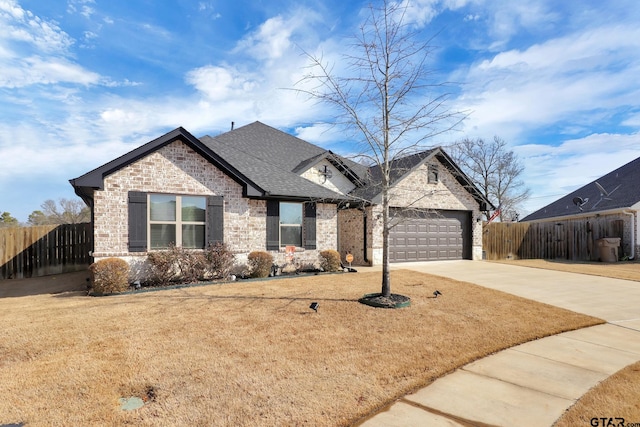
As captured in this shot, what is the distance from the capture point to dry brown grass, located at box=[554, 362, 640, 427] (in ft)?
9.74

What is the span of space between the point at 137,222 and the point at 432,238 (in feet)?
40.8

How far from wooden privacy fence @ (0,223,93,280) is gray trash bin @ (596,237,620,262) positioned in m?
24.0

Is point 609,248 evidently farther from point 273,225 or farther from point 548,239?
point 273,225

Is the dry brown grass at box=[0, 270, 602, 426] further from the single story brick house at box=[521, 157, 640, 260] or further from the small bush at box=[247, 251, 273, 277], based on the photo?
the single story brick house at box=[521, 157, 640, 260]

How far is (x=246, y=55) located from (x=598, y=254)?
774 inches

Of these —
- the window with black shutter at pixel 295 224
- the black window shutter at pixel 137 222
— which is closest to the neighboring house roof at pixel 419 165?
the window with black shutter at pixel 295 224

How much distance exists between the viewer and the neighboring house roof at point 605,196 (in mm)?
17906

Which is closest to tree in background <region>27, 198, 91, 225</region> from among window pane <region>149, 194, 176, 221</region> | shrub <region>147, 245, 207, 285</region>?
window pane <region>149, 194, 176, 221</region>

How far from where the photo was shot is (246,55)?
497 inches

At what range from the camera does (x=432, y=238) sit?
1600cm

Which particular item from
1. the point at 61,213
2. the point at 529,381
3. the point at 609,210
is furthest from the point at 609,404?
the point at 61,213

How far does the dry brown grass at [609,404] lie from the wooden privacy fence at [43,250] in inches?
617

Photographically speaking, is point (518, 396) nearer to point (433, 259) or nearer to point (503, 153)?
point (433, 259)

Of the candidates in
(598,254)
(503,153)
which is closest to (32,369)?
(598,254)
